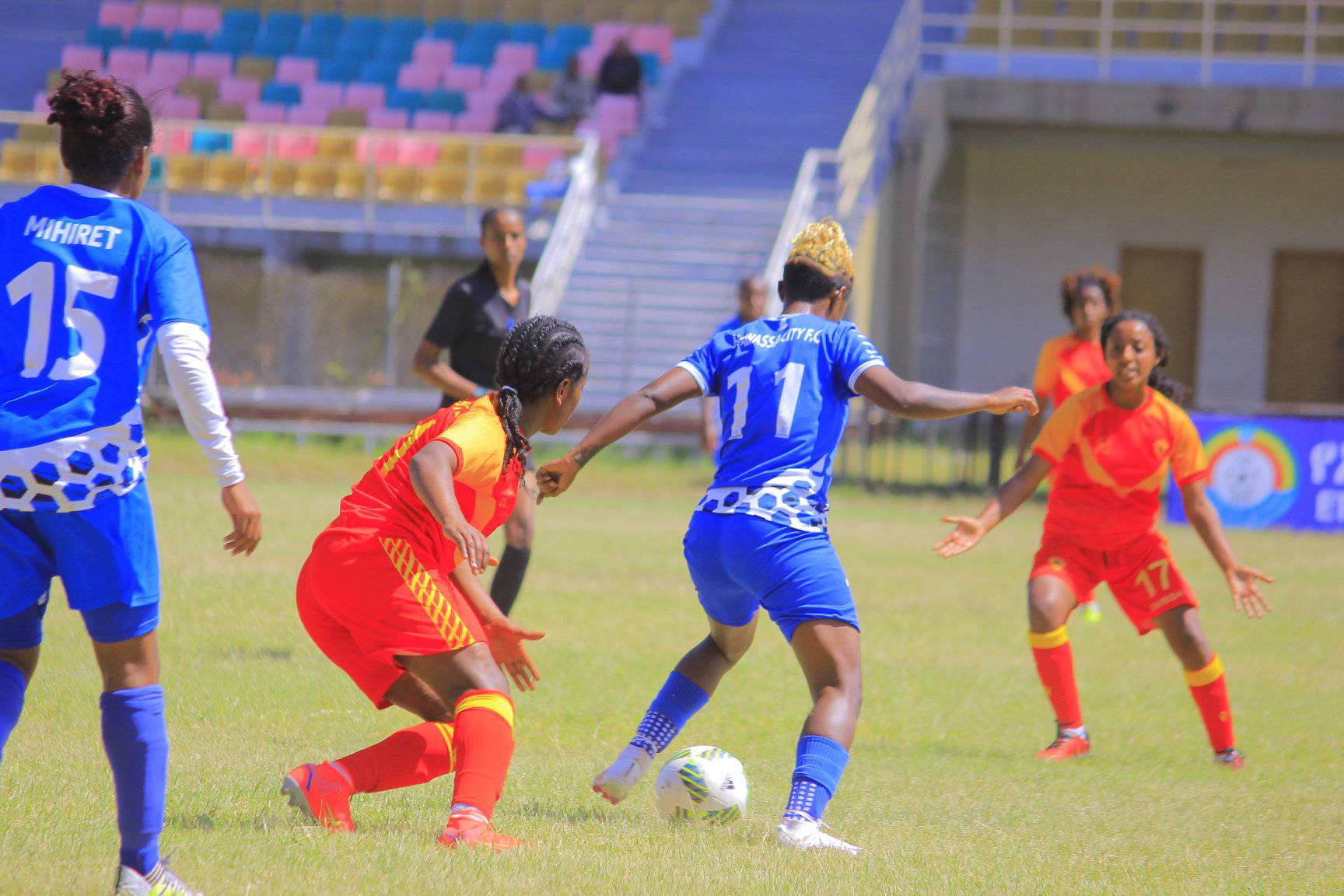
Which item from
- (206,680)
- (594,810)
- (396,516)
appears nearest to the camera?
(396,516)

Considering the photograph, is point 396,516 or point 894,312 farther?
point 894,312

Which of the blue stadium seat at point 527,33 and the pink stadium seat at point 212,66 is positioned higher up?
the blue stadium seat at point 527,33

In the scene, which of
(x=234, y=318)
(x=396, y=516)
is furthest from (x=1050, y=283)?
(x=396, y=516)

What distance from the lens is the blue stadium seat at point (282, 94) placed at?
27.1 m

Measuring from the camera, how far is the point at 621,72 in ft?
85.0

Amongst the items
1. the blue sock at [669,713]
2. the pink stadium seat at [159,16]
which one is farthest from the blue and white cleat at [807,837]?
the pink stadium seat at [159,16]

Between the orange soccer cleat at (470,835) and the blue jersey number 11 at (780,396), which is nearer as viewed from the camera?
the orange soccer cleat at (470,835)

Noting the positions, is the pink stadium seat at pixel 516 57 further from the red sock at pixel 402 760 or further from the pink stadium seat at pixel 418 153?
the red sock at pixel 402 760

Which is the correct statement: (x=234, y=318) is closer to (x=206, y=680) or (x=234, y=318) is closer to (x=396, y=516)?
(x=206, y=680)

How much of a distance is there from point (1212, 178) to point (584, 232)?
11720mm

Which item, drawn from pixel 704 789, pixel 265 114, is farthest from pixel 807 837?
pixel 265 114

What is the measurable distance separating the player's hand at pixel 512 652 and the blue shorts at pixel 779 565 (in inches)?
25.2

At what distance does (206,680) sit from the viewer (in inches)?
268

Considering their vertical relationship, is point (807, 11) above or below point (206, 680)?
above
